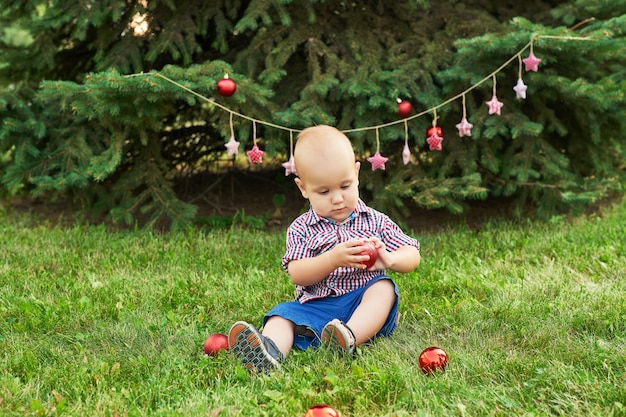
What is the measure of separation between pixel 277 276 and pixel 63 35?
2850mm

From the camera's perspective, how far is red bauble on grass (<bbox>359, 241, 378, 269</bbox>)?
2.84 m

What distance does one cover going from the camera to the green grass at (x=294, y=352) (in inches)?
99.3

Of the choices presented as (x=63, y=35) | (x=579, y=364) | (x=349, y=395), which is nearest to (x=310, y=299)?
(x=349, y=395)

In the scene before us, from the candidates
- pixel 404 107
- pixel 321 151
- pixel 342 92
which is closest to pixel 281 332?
pixel 321 151

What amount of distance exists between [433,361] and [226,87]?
2261mm

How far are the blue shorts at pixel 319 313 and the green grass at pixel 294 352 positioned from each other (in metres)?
0.11

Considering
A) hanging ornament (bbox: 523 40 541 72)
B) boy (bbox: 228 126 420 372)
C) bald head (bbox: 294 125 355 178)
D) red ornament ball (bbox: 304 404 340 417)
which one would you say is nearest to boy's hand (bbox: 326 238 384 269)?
boy (bbox: 228 126 420 372)

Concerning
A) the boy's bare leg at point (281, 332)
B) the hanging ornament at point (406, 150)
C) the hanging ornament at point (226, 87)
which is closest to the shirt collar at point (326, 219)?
the boy's bare leg at point (281, 332)

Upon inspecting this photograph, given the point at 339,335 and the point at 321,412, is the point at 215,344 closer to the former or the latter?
the point at 339,335

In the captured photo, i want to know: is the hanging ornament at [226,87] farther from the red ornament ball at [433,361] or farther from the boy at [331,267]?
the red ornament ball at [433,361]

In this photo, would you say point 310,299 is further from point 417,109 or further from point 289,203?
point 289,203

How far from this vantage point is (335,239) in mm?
3125

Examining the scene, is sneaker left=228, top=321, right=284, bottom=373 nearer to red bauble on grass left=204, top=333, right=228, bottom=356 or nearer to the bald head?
red bauble on grass left=204, top=333, right=228, bottom=356

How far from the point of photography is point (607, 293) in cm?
350
